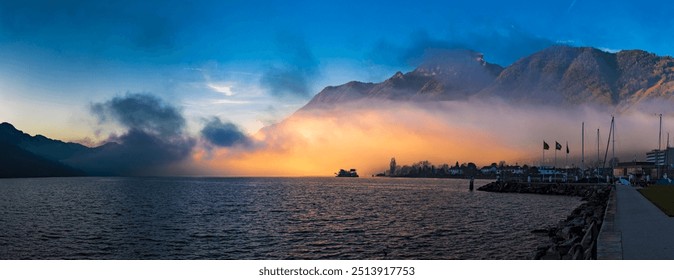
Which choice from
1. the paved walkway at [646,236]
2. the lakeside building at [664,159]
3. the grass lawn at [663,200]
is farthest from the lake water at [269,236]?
the lakeside building at [664,159]

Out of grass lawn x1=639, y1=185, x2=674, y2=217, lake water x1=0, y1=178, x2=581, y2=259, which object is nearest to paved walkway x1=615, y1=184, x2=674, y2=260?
grass lawn x1=639, y1=185, x2=674, y2=217

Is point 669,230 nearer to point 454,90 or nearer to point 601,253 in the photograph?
point 601,253

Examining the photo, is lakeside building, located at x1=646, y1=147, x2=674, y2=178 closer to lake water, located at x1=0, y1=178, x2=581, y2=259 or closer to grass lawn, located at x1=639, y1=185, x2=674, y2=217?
grass lawn, located at x1=639, y1=185, x2=674, y2=217

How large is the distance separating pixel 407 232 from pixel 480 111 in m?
18.4

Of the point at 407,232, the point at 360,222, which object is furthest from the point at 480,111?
the point at 360,222

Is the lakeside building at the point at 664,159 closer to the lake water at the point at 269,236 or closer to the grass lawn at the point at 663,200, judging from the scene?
the grass lawn at the point at 663,200

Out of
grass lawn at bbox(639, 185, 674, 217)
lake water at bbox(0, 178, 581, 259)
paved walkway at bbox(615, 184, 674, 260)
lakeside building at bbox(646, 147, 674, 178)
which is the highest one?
lakeside building at bbox(646, 147, 674, 178)

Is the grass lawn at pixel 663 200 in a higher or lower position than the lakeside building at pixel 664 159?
lower

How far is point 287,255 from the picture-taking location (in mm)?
23312

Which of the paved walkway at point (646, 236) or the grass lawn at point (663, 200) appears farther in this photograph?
the grass lawn at point (663, 200)

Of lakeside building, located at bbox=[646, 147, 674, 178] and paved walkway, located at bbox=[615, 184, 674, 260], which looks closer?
paved walkway, located at bbox=[615, 184, 674, 260]

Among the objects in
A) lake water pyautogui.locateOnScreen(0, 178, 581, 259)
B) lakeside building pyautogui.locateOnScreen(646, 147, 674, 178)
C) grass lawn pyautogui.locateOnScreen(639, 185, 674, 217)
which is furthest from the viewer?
lakeside building pyautogui.locateOnScreen(646, 147, 674, 178)

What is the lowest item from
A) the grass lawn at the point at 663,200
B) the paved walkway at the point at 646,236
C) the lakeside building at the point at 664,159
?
the paved walkway at the point at 646,236
